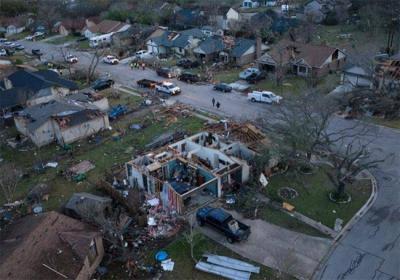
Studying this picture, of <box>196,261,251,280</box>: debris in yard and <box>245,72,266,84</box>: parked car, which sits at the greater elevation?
<box>245,72,266,84</box>: parked car

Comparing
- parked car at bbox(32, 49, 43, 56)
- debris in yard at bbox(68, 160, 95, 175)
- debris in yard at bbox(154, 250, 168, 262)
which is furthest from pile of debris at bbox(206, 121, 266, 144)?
parked car at bbox(32, 49, 43, 56)

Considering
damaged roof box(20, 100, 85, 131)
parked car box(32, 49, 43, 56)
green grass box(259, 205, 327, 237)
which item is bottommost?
parked car box(32, 49, 43, 56)

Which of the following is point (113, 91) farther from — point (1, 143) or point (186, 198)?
point (186, 198)

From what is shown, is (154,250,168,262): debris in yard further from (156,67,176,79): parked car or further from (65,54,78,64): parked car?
(65,54,78,64): parked car

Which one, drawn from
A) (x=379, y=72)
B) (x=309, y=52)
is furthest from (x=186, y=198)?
(x=309, y=52)

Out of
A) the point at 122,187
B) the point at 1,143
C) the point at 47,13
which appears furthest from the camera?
the point at 47,13

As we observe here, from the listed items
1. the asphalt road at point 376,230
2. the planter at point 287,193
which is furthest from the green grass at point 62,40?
Answer: the planter at point 287,193

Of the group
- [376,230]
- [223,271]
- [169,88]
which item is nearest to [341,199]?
[376,230]
